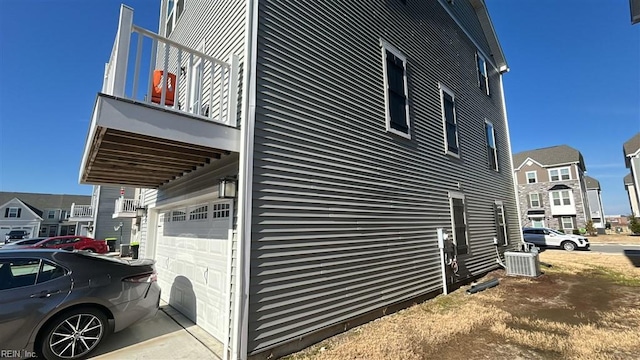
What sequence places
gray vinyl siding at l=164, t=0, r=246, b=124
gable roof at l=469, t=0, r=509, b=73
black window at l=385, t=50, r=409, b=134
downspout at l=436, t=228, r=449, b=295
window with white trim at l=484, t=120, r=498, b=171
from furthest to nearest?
gable roof at l=469, t=0, r=509, b=73 → window with white trim at l=484, t=120, r=498, b=171 → downspout at l=436, t=228, r=449, b=295 → black window at l=385, t=50, r=409, b=134 → gray vinyl siding at l=164, t=0, r=246, b=124

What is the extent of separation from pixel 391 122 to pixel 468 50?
6835mm

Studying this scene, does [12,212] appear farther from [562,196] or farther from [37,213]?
[562,196]

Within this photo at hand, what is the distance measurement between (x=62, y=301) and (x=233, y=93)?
318 centimetres

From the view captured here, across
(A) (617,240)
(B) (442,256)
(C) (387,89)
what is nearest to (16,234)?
(C) (387,89)

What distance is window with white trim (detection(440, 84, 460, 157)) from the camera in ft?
25.2

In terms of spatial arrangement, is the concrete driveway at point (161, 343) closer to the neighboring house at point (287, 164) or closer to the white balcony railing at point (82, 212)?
the neighboring house at point (287, 164)

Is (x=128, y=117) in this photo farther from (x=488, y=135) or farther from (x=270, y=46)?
(x=488, y=135)

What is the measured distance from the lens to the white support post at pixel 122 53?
2744mm

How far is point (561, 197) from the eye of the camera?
28.1 meters

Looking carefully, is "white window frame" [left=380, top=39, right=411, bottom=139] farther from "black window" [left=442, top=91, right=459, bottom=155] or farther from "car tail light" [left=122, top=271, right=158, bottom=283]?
"car tail light" [left=122, top=271, right=158, bottom=283]

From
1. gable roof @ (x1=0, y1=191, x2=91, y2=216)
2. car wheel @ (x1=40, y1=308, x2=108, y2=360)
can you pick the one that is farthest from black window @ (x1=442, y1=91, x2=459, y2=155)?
gable roof @ (x1=0, y1=191, x2=91, y2=216)

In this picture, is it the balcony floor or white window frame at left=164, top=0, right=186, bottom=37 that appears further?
white window frame at left=164, top=0, right=186, bottom=37

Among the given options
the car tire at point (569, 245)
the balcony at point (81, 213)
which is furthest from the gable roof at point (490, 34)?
the balcony at point (81, 213)

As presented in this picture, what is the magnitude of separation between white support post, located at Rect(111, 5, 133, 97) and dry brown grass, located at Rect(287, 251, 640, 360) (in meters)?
3.57
